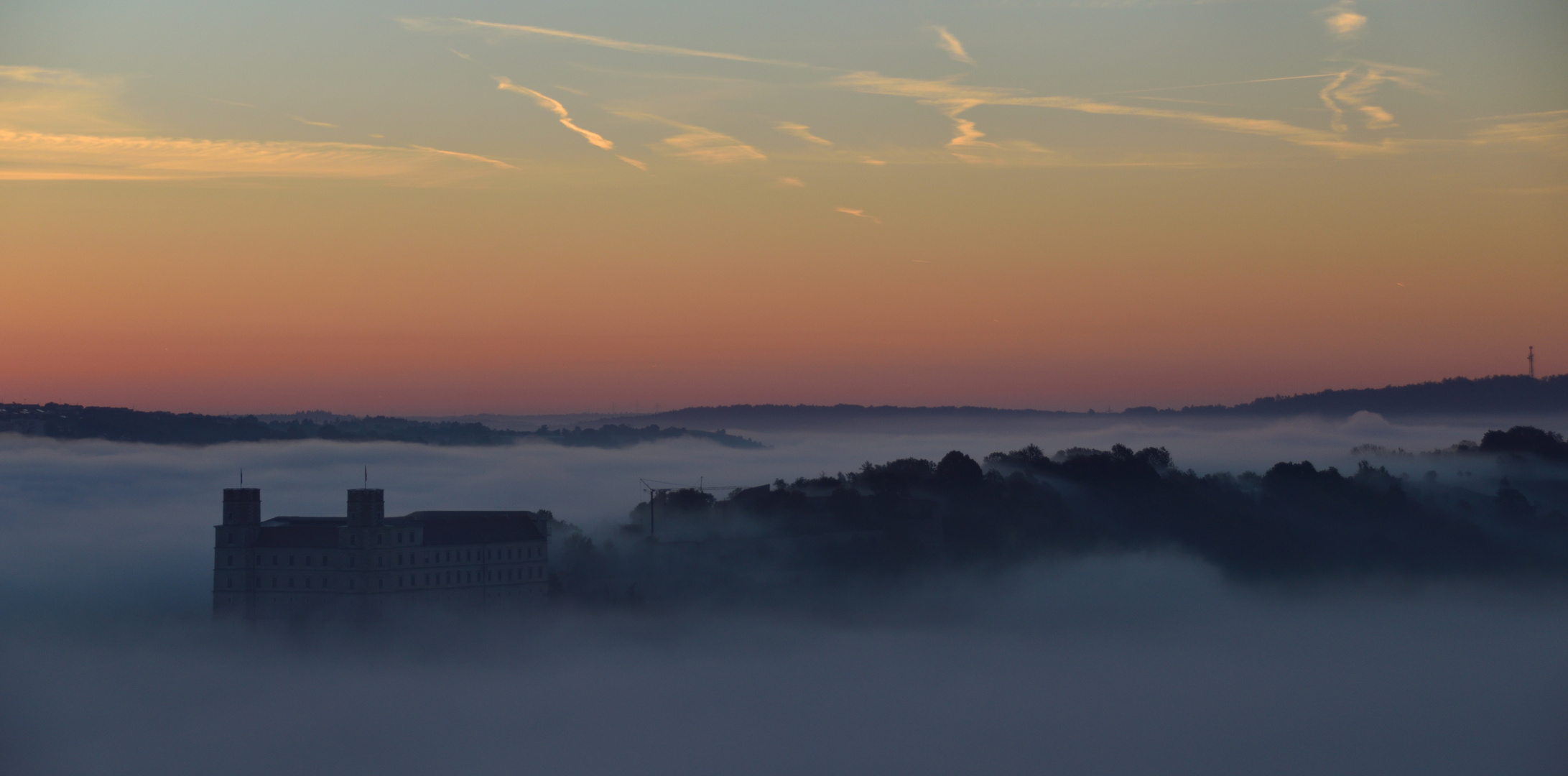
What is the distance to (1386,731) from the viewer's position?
159 m

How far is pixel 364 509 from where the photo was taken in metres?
136

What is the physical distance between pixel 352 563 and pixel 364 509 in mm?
4308

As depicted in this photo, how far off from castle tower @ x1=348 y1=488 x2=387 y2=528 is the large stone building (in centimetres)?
6

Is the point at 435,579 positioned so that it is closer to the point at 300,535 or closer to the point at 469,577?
the point at 469,577

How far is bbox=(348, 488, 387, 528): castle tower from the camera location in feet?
445

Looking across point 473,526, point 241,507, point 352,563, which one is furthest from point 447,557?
point 241,507

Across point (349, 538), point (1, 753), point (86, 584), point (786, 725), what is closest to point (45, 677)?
point (1, 753)

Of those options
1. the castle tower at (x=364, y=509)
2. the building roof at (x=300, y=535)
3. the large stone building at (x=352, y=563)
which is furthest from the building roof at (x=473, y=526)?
the building roof at (x=300, y=535)

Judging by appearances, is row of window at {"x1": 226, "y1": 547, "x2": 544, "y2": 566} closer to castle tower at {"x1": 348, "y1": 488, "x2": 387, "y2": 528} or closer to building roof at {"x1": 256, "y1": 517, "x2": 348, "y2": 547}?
building roof at {"x1": 256, "y1": 517, "x2": 348, "y2": 547}

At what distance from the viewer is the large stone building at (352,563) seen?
5325 inches

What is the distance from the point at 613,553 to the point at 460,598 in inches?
1053

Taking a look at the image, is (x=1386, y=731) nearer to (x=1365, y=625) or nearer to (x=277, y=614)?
(x=1365, y=625)

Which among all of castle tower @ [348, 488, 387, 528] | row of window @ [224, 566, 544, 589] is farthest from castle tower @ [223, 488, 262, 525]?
castle tower @ [348, 488, 387, 528]

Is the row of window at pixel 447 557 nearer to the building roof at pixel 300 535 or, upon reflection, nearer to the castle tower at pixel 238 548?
the castle tower at pixel 238 548
